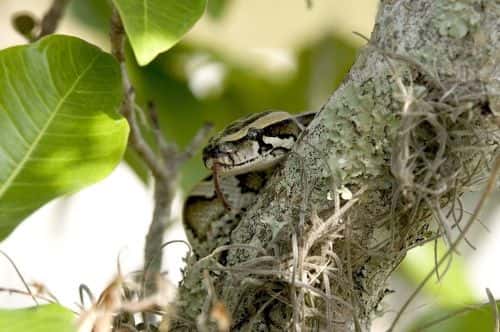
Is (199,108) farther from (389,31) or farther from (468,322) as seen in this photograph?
(389,31)

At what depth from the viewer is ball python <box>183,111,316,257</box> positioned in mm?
1646

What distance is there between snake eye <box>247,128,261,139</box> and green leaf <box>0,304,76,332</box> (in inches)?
27.4

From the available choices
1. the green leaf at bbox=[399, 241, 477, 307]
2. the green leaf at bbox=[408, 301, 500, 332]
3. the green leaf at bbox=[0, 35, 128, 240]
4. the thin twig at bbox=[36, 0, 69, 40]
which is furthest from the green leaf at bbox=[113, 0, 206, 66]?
the green leaf at bbox=[399, 241, 477, 307]

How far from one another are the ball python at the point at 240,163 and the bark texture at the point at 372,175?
0.27m

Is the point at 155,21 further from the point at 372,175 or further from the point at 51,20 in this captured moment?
the point at 51,20

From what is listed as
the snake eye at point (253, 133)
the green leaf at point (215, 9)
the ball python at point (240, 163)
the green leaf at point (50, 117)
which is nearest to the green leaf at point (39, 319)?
the green leaf at point (50, 117)

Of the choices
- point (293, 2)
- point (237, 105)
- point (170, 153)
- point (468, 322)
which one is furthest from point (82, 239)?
A: point (468, 322)

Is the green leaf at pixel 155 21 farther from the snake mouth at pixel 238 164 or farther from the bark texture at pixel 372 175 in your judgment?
the snake mouth at pixel 238 164

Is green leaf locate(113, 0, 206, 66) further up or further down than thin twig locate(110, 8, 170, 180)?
further up

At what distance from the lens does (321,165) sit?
129 centimetres

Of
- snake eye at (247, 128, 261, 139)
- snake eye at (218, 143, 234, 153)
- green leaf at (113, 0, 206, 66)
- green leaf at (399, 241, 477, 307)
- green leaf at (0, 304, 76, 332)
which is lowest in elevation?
green leaf at (399, 241, 477, 307)

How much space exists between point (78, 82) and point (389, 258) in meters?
0.56

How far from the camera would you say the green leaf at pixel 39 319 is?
1.06 meters

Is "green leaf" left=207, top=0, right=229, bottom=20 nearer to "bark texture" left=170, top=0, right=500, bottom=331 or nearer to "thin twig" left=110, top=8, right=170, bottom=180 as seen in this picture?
"thin twig" left=110, top=8, right=170, bottom=180
